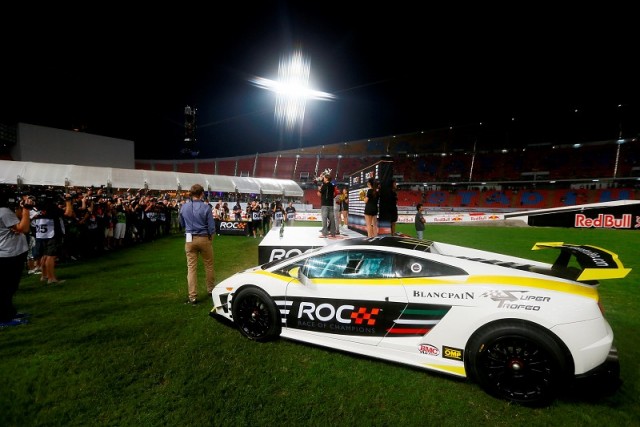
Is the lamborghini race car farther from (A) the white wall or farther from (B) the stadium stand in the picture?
(A) the white wall

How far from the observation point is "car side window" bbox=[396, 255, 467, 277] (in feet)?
9.91

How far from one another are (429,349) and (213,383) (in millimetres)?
2203

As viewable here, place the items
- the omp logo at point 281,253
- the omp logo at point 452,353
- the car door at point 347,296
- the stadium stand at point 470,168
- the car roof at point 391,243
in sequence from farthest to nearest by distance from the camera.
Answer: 1. the stadium stand at point 470,168
2. the omp logo at point 281,253
3. the car roof at point 391,243
4. the car door at point 347,296
5. the omp logo at point 452,353

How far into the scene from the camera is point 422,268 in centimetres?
314

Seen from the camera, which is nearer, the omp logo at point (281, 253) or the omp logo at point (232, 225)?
the omp logo at point (281, 253)

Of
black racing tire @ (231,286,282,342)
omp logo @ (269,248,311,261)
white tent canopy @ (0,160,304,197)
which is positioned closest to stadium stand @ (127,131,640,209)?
white tent canopy @ (0,160,304,197)

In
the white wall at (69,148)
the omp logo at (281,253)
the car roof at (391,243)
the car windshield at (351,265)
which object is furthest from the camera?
the white wall at (69,148)

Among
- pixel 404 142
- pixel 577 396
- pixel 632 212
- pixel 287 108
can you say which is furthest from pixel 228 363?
pixel 404 142

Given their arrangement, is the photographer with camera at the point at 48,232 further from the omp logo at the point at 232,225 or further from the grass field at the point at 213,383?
the omp logo at the point at 232,225

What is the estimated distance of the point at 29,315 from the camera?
15.0ft

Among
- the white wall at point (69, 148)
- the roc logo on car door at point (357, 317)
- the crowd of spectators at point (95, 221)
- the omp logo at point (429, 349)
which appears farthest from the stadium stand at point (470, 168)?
the omp logo at point (429, 349)

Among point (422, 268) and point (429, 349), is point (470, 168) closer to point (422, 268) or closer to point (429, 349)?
point (422, 268)

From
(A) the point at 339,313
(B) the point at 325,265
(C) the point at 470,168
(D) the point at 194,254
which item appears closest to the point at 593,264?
(A) the point at 339,313

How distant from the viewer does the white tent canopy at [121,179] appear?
2370 cm
